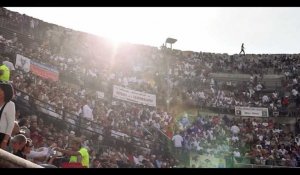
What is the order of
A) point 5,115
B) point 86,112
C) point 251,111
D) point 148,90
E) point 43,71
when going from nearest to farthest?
point 5,115 → point 86,112 → point 43,71 → point 148,90 → point 251,111

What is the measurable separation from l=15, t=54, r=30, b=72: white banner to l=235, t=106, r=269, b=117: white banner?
1278 cm

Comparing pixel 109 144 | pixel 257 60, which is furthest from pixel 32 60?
pixel 257 60

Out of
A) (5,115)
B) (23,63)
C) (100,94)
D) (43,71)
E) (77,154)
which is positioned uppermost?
(23,63)

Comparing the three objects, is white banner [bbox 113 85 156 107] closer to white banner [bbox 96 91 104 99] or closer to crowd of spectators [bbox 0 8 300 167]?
crowd of spectators [bbox 0 8 300 167]

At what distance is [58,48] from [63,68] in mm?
2243

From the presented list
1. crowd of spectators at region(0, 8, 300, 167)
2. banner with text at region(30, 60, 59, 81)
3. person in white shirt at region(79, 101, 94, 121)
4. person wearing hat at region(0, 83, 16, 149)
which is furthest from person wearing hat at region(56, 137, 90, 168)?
banner with text at region(30, 60, 59, 81)

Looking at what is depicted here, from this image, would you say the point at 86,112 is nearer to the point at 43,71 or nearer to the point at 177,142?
the point at 43,71

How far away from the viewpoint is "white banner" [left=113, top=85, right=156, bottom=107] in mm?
18531

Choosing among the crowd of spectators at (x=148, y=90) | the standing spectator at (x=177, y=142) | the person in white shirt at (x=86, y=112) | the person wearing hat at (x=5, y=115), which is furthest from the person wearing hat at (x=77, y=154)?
the standing spectator at (x=177, y=142)

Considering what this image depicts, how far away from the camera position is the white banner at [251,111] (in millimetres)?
23083

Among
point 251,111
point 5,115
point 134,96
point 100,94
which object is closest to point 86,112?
point 100,94

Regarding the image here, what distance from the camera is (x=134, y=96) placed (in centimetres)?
1909

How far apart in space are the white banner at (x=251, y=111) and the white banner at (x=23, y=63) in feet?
41.9

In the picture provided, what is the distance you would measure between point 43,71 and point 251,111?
1248 cm
